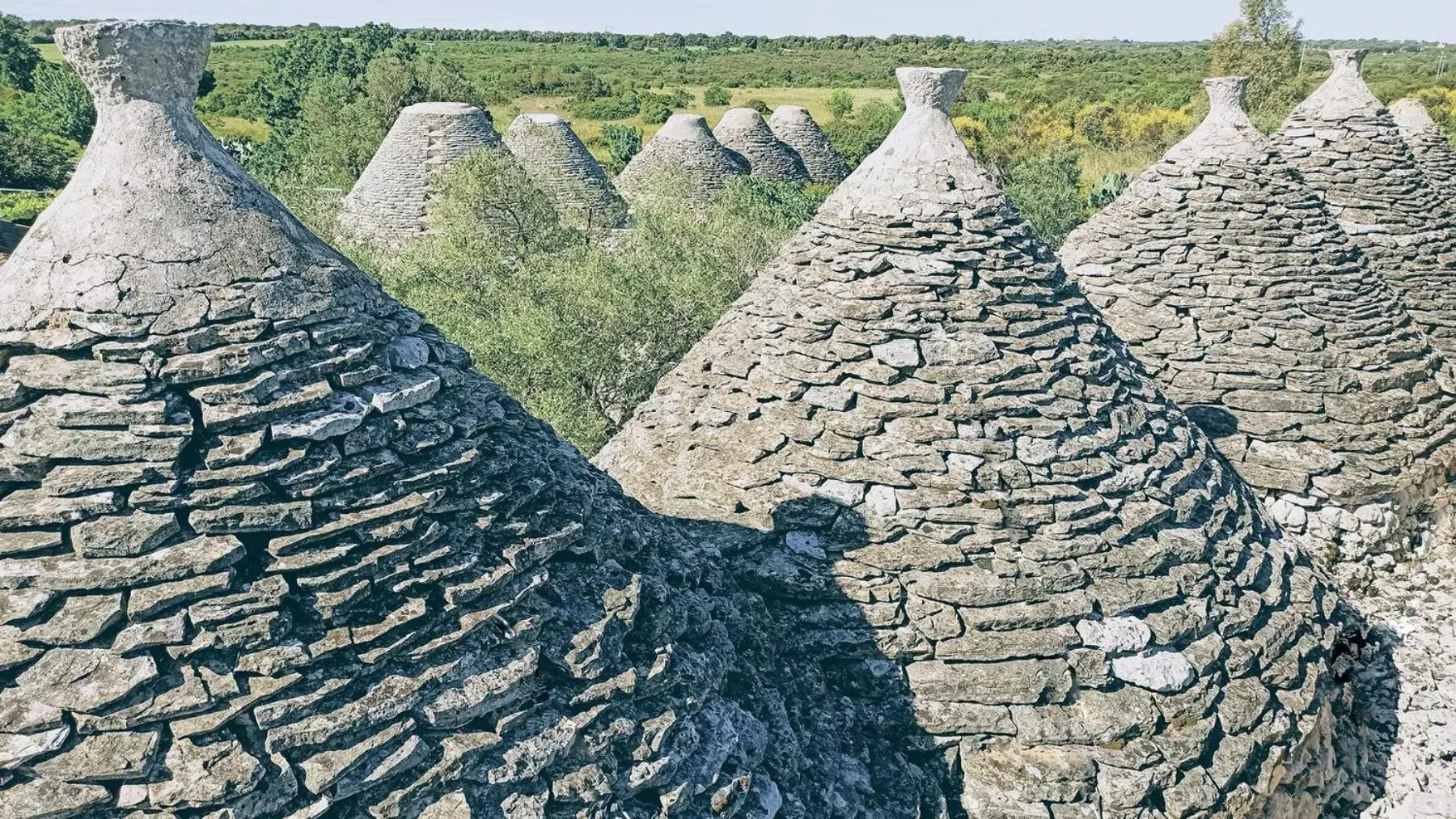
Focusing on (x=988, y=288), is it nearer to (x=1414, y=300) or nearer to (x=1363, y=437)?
(x=1363, y=437)

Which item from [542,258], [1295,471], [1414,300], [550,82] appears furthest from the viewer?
[550,82]

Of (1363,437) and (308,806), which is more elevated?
(308,806)

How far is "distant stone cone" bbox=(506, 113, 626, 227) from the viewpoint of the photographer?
20109 millimetres

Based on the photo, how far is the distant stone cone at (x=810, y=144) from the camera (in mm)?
25969

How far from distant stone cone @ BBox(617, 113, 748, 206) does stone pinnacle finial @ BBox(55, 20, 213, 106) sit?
17839 millimetres

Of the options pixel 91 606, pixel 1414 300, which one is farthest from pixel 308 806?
pixel 1414 300

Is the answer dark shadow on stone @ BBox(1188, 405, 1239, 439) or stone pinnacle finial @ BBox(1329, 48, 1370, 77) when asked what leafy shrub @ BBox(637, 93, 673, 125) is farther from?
dark shadow on stone @ BBox(1188, 405, 1239, 439)

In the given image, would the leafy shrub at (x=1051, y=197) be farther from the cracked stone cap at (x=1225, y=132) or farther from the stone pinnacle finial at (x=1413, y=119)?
the cracked stone cap at (x=1225, y=132)

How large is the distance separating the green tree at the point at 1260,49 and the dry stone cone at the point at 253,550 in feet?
132

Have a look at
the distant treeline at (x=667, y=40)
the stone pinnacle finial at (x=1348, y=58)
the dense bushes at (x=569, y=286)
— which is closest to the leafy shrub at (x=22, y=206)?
the dense bushes at (x=569, y=286)

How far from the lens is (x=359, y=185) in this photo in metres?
19.9

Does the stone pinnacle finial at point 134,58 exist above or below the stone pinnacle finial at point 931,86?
above

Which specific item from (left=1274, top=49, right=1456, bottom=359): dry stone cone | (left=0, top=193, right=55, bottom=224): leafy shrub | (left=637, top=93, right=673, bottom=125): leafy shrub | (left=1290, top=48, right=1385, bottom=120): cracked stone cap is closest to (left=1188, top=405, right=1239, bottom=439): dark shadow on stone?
(left=1274, top=49, right=1456, bottom=359): dry stone cone

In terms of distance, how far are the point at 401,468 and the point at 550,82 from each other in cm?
7410
